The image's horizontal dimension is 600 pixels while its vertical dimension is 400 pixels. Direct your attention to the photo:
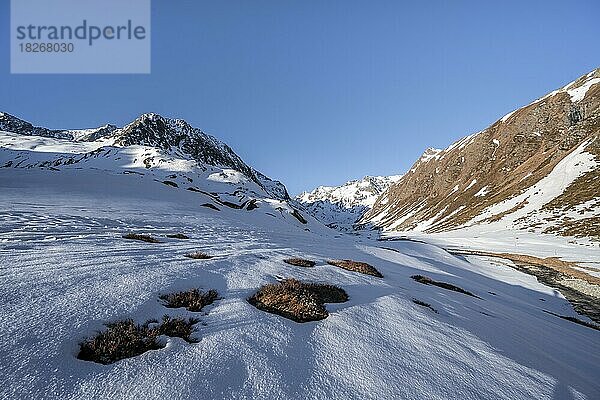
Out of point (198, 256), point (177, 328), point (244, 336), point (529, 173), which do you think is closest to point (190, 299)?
point (177, 328)

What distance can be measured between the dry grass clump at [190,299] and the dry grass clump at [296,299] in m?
1.18

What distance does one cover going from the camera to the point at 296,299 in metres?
8.70

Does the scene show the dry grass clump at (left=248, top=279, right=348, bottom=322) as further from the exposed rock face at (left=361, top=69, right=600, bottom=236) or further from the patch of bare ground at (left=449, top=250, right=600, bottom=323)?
the exposed rock face at (left=361, top=69, right=600, bottom=236)

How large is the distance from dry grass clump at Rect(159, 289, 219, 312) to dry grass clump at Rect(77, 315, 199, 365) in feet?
2.72

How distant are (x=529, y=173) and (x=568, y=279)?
318 ft

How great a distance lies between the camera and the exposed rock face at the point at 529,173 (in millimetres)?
75125

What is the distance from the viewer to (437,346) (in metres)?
7.37

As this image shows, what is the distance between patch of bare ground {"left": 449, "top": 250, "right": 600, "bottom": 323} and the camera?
74.1 feet

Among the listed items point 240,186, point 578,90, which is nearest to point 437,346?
point 240,186

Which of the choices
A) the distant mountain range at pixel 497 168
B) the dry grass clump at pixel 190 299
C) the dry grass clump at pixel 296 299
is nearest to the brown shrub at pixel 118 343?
the dry grass clump at pixel 190 299

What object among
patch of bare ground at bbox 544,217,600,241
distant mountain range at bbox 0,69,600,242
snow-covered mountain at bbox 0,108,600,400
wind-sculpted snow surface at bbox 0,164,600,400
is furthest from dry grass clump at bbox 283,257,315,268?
patch of bare ground at bbox 544,217,600,241

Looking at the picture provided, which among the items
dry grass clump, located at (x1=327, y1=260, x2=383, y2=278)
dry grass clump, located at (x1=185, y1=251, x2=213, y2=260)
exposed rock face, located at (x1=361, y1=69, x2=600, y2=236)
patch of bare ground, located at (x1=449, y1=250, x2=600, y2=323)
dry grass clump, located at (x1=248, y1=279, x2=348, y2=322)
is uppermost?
exposed rock face, located at (x1=361, y1=69, x2=600, y2=236)

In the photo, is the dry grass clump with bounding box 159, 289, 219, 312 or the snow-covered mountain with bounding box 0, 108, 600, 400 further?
the dry grass clump with bounding box 159, 289, 219, 312

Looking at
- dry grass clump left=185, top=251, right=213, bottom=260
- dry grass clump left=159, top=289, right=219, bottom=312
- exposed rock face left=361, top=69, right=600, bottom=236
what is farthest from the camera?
exposed rock face left=361, top=69, right=600, bottom=236
